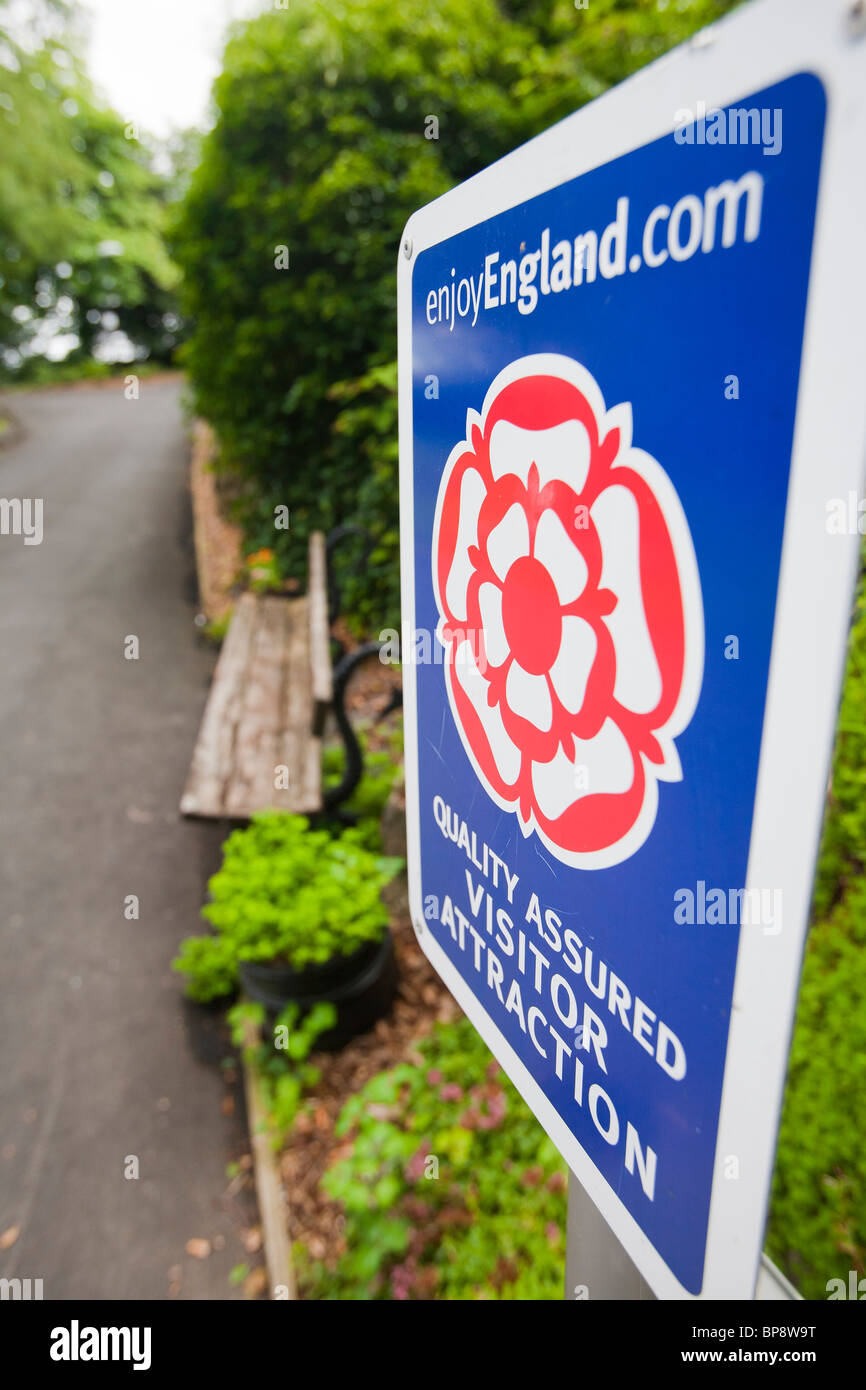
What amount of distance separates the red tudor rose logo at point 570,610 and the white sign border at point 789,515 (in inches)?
→ 3.4

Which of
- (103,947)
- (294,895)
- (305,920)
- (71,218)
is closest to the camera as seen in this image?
(305,920)

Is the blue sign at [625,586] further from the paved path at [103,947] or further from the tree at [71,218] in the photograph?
the tree at [71,218]

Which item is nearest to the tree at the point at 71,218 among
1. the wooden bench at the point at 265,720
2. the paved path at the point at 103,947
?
the paved path at the point at 103,947

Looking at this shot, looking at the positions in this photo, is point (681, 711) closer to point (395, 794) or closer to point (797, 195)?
point (797, 195)

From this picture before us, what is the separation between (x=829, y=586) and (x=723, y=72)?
1.03ft

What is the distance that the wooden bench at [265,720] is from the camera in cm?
338

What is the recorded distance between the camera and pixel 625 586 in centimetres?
63

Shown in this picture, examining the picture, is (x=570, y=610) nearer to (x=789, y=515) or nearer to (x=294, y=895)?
(x=789, y=515)

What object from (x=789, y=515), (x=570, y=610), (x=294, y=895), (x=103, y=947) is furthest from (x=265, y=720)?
(x=789, y=515)

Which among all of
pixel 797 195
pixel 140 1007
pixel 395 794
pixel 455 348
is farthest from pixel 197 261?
pixel 797 195

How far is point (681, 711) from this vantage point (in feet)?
1.93

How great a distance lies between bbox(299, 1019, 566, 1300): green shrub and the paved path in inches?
20.8

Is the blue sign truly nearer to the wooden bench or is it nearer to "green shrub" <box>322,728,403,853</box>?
the wooden bench

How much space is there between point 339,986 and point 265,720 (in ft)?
4.65
